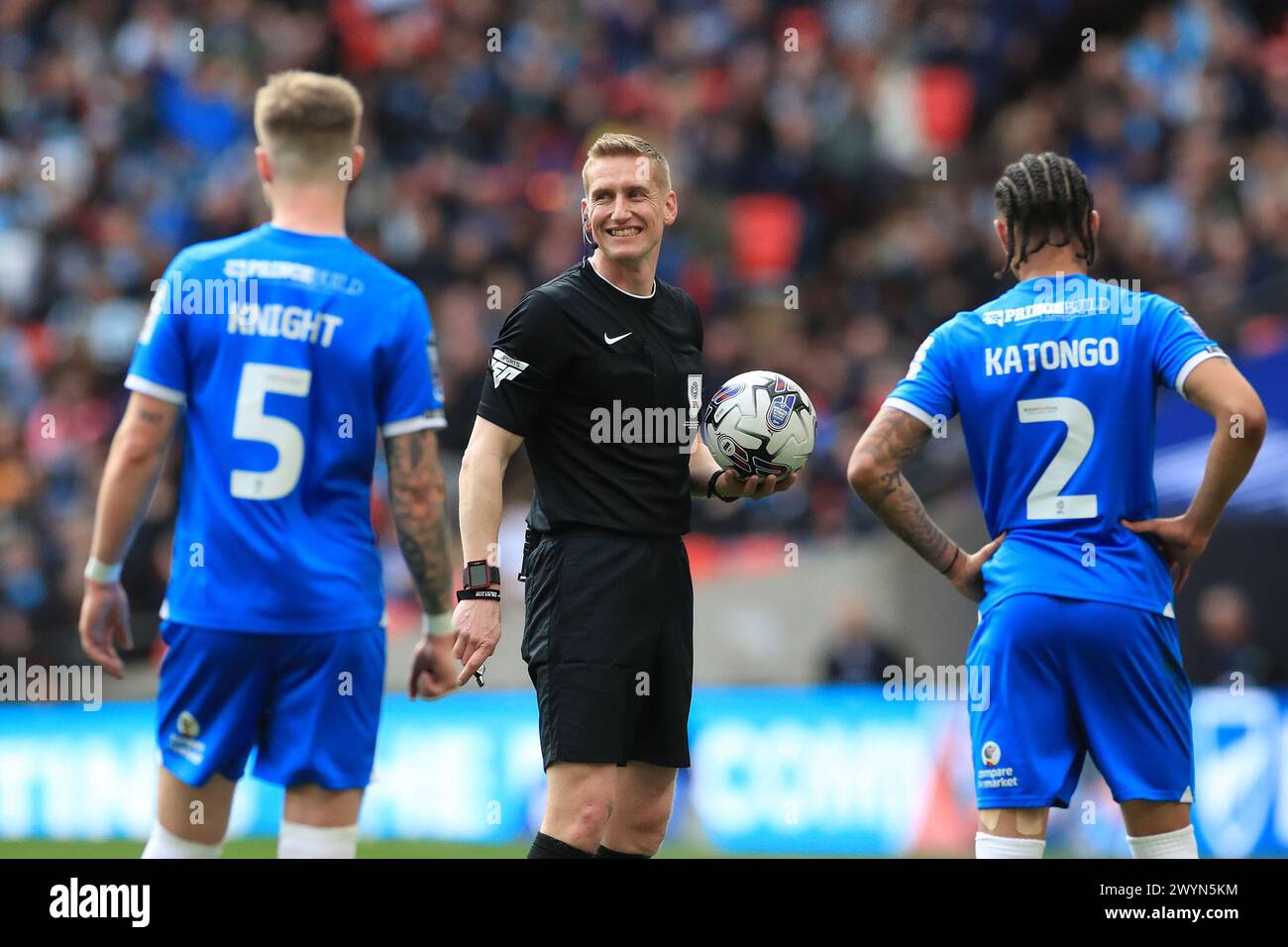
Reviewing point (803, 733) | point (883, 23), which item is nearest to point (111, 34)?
point (883, 23)

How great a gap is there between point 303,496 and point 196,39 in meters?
13.8

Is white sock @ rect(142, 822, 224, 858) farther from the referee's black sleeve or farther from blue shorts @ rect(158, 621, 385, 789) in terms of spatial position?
the referee's black sleeve

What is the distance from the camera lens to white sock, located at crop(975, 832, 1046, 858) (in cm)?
501

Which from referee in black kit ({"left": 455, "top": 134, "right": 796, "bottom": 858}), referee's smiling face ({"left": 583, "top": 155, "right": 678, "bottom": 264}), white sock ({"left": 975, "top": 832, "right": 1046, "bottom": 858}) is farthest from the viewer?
referee's smiling face ({"left": 583, "top": 155, "right": 678, "bottom": 264})

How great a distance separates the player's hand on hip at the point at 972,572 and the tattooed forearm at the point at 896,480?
40 mm

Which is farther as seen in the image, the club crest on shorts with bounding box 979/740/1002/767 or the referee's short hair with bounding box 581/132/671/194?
the referee's short hair with bounding box 581/132/671/194

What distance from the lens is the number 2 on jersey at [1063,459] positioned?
202 inches

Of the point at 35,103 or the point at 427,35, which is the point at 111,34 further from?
the point at 427,35

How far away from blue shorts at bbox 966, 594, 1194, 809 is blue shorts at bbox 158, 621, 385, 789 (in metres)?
Result: 1.83

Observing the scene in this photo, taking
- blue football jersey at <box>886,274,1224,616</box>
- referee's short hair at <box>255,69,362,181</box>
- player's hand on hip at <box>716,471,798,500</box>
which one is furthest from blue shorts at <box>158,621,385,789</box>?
blue football jersey at <box>886,274,1224,616</box>

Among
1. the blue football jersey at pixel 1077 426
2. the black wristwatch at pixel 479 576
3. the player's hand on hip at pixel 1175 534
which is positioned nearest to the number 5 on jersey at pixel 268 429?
the black wristwatch at pixel 479 576

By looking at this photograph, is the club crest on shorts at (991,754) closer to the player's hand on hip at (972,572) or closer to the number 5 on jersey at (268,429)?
the player's hand on hip at (972,572)

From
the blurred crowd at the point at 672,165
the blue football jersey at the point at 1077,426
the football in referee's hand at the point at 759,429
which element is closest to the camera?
the blue football jersey at the point at 1077,426
